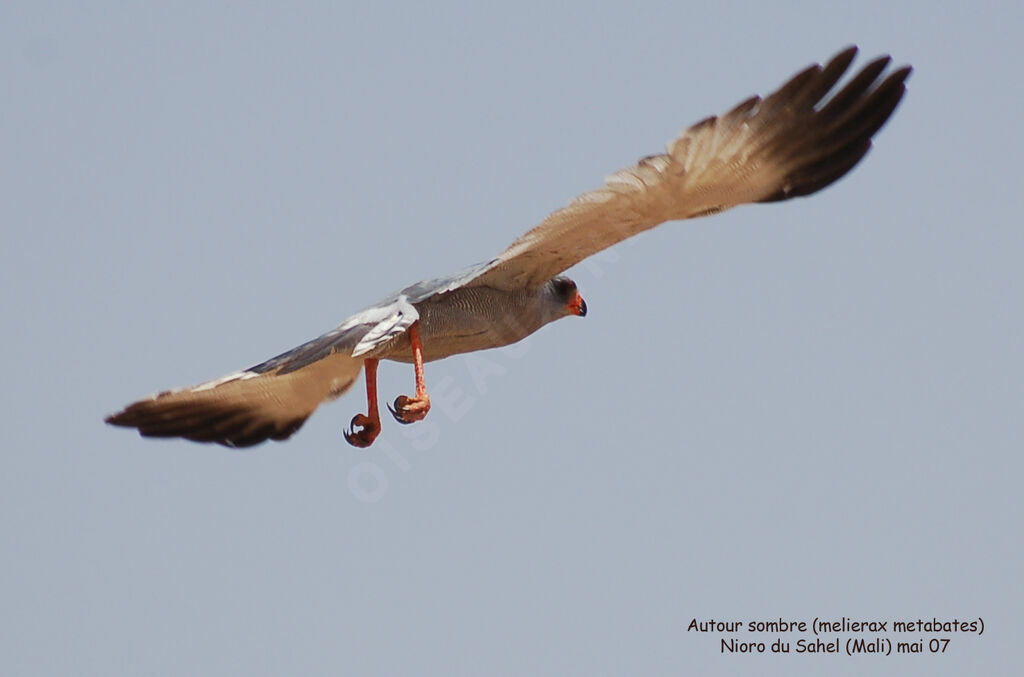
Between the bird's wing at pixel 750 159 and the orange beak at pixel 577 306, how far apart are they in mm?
1493

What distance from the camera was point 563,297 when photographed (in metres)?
14.5

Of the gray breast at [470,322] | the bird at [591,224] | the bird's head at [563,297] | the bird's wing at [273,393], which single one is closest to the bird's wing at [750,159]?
the bird at [591,224]

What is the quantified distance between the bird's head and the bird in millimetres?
12

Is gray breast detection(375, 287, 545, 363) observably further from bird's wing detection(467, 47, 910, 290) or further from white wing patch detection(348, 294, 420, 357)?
bird's wing detection(467, 47, 910, 290)

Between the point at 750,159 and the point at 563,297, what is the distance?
2.48m

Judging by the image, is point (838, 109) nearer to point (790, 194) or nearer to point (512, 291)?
point (790, 194)

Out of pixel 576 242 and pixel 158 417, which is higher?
pixel 576 242

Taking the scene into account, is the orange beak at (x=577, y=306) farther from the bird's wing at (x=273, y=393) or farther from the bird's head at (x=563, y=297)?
the bird's wing at (x=273, y=393)

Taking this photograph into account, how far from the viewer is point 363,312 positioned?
526 inches

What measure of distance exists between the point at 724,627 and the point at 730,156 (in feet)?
15.0

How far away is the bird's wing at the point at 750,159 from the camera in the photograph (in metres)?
12.2

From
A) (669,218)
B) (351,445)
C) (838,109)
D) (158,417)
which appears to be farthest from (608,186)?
(158,417)

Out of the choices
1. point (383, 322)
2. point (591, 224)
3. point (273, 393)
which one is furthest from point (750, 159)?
point (273, 393)

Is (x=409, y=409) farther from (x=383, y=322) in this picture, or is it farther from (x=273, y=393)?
(x=273, y=393)
